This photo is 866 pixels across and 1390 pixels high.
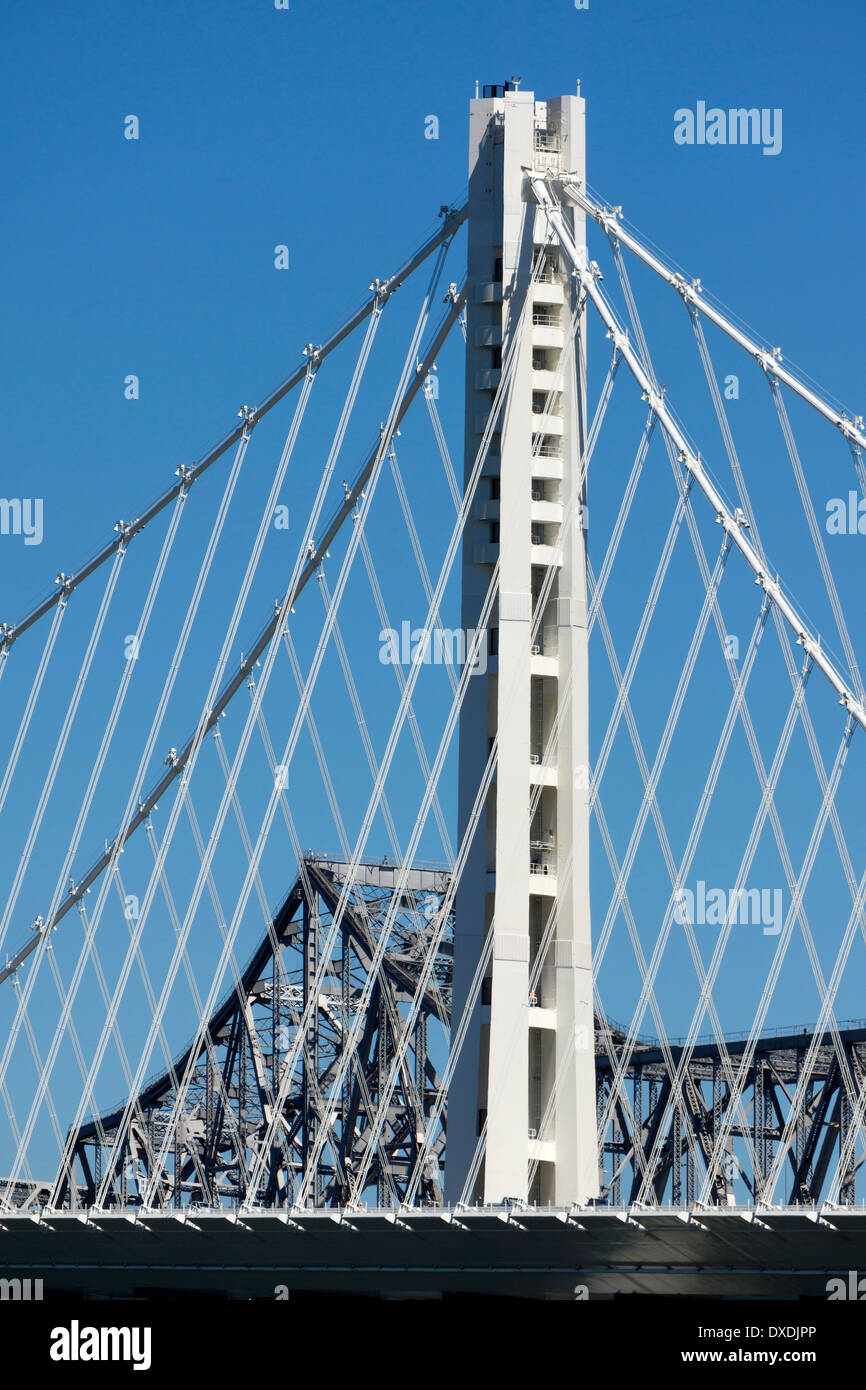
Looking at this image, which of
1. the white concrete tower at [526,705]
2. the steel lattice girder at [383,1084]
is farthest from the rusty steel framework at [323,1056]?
the white concrete tower at [526,705]

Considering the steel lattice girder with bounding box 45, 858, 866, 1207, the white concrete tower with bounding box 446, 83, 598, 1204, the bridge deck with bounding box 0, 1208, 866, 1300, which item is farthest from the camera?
the steel lattice girder with bounding box 45, 858, 866, 1207

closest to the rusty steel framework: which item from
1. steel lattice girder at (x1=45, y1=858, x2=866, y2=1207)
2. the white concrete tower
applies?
steel lattice girder at (x1=45, y1=858, x2=866, y2=1207)

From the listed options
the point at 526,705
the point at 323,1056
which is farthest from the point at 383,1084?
the point at 526,705

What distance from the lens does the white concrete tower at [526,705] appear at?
64812 mm

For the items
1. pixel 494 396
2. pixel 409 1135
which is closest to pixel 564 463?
pixel 494 396

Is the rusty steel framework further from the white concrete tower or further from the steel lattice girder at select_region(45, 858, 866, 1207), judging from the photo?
Answer: the white concrete tower

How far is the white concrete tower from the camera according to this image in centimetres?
6481

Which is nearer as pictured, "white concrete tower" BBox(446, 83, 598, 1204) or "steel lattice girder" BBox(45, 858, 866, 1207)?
"white concrete tower" BBox(446, 83, 598, 1204)

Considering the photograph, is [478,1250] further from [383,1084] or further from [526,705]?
[383,1084]

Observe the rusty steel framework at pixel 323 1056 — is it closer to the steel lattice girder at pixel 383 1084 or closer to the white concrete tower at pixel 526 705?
the steel lattice girder at pixel 383 1084

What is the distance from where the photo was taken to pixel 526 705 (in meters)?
66.1

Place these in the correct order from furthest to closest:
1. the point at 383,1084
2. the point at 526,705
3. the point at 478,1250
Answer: the point at 383,1084 < the point at 526,705 < the point at 478,1250

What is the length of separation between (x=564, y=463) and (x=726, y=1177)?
146ft

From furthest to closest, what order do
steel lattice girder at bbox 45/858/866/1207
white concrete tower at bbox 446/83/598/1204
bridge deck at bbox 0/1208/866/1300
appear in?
steel lattice girder at bbox 45/858/866/1207 → white concrete tower at bbox 446/83/598/1204 → bridge deck at bbox 0/1208/866/1300
